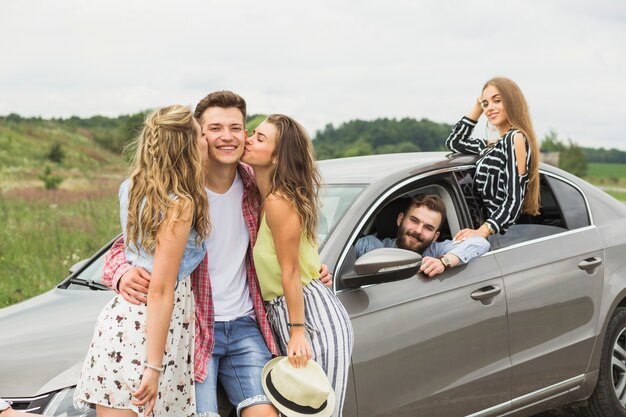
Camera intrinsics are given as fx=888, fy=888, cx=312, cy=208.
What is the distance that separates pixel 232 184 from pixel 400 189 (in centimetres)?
126

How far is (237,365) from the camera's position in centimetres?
338

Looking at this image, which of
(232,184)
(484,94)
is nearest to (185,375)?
(232,184)

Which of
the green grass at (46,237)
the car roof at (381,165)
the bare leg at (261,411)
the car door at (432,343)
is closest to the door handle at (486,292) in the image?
the car door at (432,343)

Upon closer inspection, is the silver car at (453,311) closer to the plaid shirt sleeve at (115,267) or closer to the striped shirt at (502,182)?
the striped shirt at (502,182)

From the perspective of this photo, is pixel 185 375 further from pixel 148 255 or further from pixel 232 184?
pixel 232 184

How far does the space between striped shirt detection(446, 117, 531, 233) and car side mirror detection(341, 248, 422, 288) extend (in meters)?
0.99

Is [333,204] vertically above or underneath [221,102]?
underneath

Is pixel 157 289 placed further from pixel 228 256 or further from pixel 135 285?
pixel 228 256

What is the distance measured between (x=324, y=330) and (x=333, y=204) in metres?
0.98

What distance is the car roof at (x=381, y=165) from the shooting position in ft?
14.9

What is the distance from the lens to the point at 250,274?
346cm

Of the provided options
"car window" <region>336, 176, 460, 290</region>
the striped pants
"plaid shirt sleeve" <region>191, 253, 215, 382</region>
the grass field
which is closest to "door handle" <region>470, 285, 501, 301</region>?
"car window" <region>336, 176, 460, 290</region>

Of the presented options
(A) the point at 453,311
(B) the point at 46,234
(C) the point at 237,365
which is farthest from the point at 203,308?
(B) the point at 46,234

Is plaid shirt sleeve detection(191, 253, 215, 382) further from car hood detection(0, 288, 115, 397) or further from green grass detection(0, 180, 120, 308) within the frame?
green grass detection(0, 180, 120, 308)
